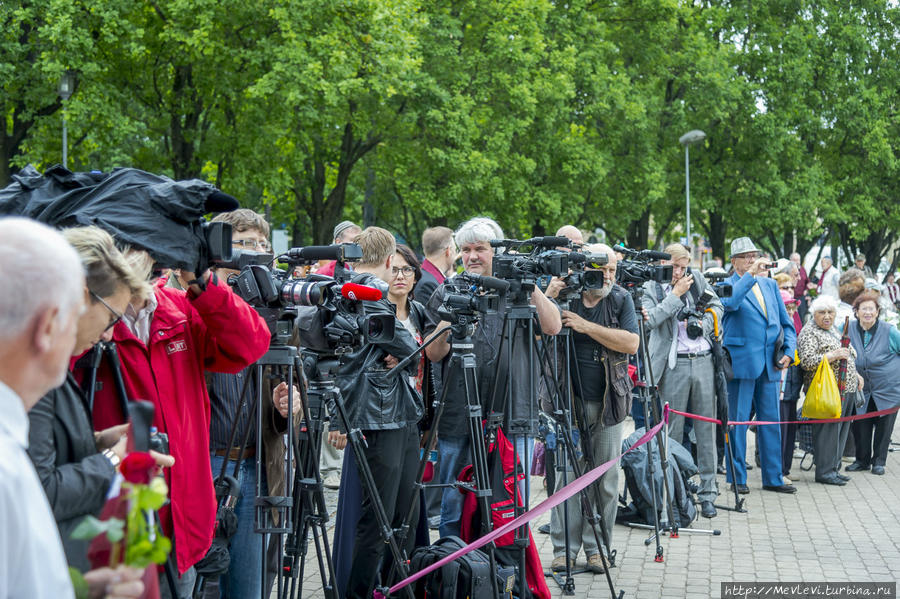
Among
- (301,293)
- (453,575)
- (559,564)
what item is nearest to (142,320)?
(301,293)

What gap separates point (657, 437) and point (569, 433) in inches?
63.8

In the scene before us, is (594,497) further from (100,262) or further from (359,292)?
(100,262)

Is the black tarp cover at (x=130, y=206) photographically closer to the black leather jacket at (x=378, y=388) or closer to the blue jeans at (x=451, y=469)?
the black leather jacket at (x=378, y=388)

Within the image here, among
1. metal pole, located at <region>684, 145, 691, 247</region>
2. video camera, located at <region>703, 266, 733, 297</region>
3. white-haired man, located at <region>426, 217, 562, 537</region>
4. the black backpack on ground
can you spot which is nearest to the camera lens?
white-haired man, located at <region>426, 217, 562, 537</region>

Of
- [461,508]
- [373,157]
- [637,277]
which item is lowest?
[461,508]

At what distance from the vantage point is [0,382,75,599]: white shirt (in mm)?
1555

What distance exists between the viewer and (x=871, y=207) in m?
31.6

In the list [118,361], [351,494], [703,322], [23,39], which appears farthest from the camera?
[23,39]

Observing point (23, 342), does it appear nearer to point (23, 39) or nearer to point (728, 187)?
point (23, 39)

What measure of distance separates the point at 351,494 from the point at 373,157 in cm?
1990

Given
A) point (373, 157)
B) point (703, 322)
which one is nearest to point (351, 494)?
point (703, 322)

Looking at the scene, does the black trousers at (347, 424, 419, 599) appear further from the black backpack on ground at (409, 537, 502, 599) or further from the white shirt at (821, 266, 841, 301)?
the white shirt at (821, 266, 841, 301)

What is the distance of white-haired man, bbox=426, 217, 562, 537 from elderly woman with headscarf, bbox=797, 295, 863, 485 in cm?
510

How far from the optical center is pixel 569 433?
5.45m
